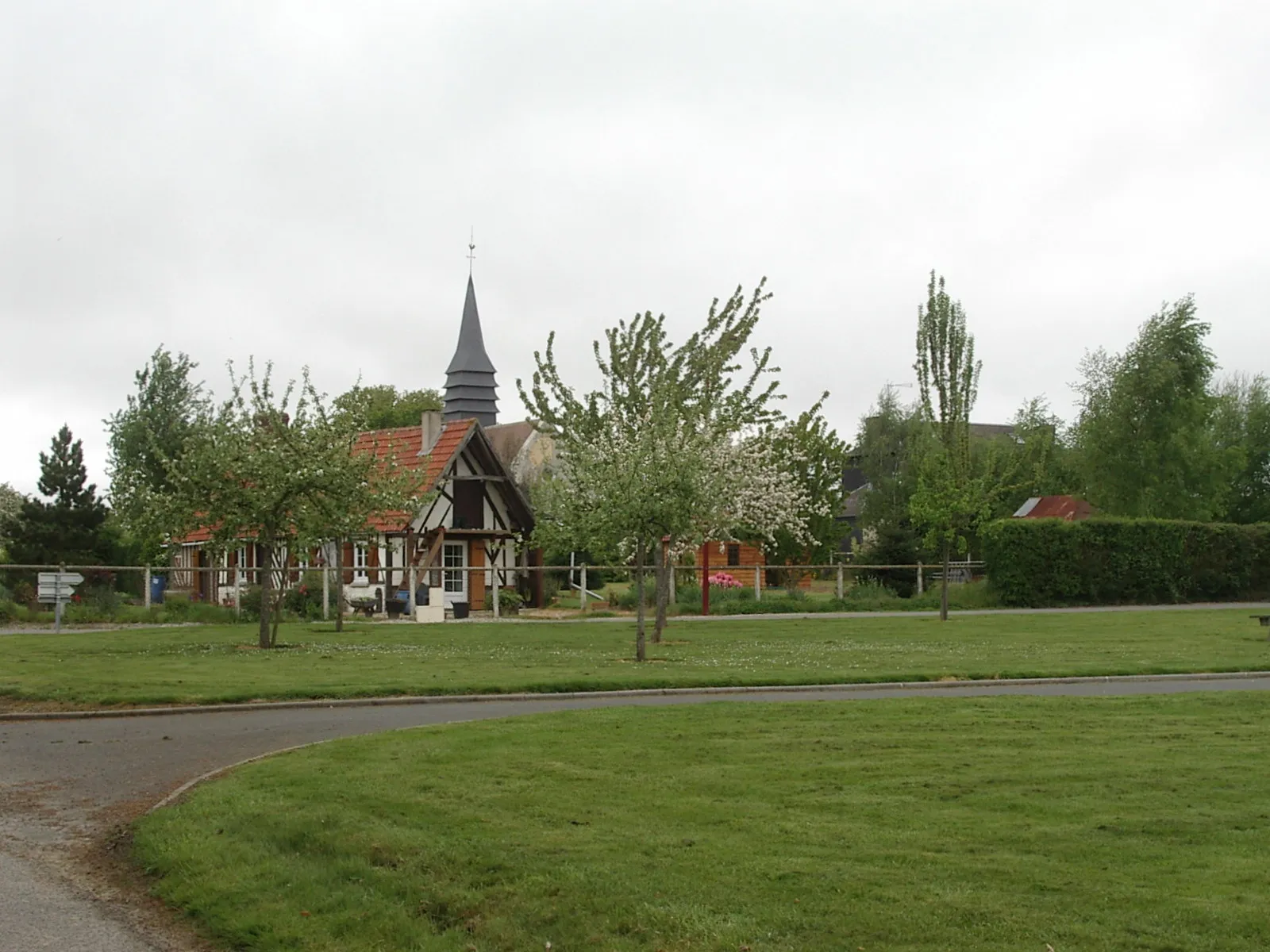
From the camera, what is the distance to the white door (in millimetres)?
47338

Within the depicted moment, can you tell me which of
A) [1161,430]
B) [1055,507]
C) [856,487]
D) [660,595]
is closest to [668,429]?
[660,595]

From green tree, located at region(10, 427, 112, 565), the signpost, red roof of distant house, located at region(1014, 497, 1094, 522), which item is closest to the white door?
green tree, located at region(10, 427, 112, 565)

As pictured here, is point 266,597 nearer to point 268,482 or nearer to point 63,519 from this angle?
point 268,482

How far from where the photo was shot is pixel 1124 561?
44.6m

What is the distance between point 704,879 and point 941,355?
34.4m

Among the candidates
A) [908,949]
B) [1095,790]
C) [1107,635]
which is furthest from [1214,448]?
[908,949]

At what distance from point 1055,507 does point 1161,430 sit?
16.0 metres

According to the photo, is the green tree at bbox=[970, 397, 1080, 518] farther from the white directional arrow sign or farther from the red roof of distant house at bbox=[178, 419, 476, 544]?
the white directional arrow sign

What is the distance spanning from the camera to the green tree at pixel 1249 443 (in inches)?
2753

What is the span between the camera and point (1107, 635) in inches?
1186

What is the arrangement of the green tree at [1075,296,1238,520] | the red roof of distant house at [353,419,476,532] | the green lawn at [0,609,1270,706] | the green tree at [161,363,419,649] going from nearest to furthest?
the green lawn at [0,609,1270,706]
the green tree at [161,363,419,649]
the red roof of distant house at [353,419,476,532]
the green tree at [1075,296,1238,520]

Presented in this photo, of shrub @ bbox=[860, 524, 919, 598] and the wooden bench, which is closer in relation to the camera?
the wooden bench

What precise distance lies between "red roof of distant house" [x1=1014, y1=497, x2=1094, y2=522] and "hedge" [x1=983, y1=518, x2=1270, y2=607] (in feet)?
82.5

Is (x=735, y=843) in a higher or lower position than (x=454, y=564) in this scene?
→ lower
